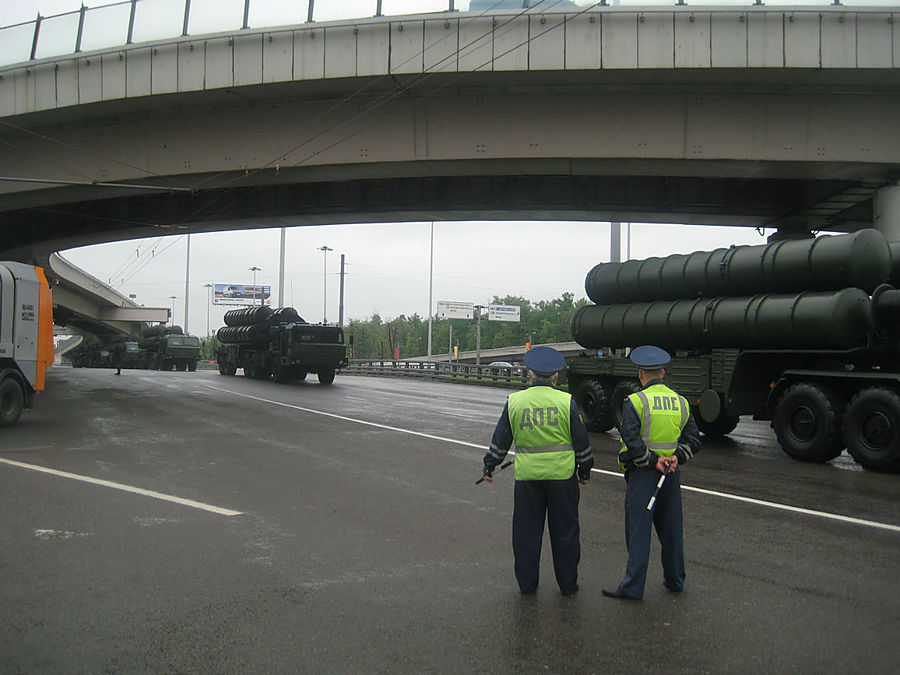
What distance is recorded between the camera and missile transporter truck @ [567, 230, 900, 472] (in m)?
10.1

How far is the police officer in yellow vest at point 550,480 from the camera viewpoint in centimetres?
474

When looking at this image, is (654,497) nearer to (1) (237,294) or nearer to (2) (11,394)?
(2) (11,394)

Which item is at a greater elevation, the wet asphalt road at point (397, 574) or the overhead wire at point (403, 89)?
the overhead wire at point (403, 89)

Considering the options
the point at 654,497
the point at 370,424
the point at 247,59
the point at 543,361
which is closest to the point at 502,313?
the point at 247,59

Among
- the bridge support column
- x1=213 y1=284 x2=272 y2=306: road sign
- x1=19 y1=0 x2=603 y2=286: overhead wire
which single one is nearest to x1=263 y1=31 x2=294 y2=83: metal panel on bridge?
x1=19 y1=0 x2=603 y2=286: overhead wire

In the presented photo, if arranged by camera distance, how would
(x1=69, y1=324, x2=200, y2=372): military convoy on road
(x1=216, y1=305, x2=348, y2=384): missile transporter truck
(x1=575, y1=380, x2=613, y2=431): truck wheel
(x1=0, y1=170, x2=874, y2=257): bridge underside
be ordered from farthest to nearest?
(x1=69, y1=324, x2=200, y2=372): military convoy on road → (x1=216, y1=305, x2=348, y2=384): missile transporter truck → (x1=0, y1=170, x2=874, y2=257): bridge underside → (x1=575, y1=380, x2=613, y2=431): truck wheel

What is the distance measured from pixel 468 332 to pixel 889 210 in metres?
112

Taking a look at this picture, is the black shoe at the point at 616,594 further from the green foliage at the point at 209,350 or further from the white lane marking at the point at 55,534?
the green foliage at the point at 209,350

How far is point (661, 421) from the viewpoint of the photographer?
486 cm

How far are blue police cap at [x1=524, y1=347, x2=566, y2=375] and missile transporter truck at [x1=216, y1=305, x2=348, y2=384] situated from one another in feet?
80.1

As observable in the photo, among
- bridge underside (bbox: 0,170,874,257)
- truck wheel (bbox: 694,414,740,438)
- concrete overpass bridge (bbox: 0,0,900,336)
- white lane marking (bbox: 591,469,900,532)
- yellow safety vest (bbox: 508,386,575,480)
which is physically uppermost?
concrete overpass bridge (bbox: 0,0,900,336)

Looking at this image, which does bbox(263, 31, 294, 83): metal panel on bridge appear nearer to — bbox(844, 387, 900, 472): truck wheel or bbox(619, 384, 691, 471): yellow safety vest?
bbox(844, 387, 900, 472): truck wheel

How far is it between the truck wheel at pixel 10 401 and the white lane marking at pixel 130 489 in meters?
3.96

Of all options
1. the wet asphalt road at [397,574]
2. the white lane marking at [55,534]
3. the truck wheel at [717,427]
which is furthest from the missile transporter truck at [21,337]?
the truck wheel at [717,427]
